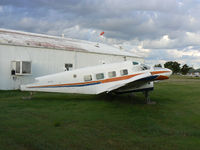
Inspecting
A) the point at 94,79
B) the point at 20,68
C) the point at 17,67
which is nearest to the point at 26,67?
the point at 20,68

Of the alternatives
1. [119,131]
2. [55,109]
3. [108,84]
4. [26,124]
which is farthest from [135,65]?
[26,124]

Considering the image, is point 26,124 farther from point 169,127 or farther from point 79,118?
point 169,127

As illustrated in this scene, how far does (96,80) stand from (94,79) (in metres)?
0.16

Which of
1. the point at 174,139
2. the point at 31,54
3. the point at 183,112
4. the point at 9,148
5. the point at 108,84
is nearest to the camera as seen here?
the point at 9,148

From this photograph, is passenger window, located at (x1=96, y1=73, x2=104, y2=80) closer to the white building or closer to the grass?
the grass

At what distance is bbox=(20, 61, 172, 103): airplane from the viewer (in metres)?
13.9

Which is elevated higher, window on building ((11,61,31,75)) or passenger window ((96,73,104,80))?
window on building ((11,61,31,75))

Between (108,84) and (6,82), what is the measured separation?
11456mm

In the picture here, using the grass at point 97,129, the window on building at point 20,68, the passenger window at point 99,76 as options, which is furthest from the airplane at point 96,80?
the window on building at point 20,68

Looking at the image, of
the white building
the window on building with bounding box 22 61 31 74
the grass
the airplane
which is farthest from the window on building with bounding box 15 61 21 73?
the grass

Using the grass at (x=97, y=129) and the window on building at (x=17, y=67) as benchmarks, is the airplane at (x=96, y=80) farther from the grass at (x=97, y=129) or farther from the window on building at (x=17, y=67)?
the window on building at (x=17, y=67)

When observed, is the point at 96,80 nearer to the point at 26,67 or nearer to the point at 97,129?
the point at 97,129

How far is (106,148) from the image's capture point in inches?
229

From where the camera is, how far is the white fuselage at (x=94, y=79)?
13.9 meters
